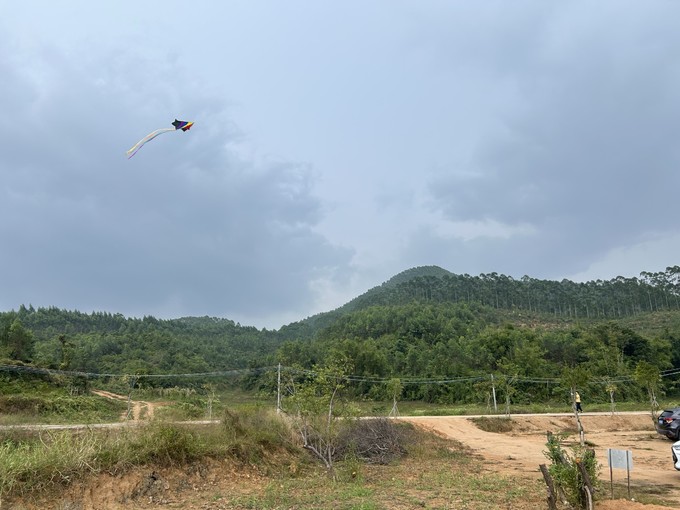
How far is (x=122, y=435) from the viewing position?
11.4 m

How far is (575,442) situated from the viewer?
20844 mm

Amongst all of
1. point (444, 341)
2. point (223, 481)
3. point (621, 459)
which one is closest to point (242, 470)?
point (223, 481)

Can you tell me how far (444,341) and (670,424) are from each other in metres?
49.4

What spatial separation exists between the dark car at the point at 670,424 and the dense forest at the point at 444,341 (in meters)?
3.53

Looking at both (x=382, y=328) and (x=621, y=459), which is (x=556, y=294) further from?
(x=621, y=459)

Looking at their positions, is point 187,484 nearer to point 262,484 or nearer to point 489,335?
point 262,484

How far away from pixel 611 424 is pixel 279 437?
25281 mm

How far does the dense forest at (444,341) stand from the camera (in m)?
51.8

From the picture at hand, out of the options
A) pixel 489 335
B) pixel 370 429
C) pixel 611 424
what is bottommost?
pixel 611 424

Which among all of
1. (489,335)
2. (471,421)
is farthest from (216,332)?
(471,421)

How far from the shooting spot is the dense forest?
51.8 m

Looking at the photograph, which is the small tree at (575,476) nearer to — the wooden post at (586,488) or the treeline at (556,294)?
the wooden post at (586,488)

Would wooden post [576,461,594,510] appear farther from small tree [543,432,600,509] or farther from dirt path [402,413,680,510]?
dirt path [402,413,680,510]

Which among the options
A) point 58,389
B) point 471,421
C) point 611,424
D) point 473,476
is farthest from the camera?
point 58,389
